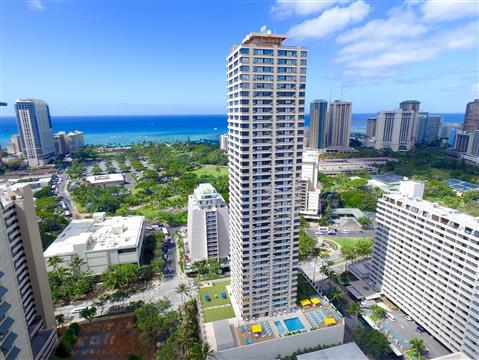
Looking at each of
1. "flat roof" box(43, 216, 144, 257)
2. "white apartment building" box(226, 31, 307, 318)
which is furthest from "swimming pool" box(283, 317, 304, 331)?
"flat roof" box(43, 216, 144, 257)

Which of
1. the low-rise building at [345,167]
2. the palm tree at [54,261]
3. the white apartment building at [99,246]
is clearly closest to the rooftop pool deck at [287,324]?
the white apartment building at [99,246]

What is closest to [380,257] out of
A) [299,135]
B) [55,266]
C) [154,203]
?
[299,135]

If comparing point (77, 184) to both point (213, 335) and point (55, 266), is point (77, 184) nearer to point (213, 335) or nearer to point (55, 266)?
point (55, 266)

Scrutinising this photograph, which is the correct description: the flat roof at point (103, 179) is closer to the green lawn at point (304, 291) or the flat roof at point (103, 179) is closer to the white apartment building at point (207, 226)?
the white apartment building at point (207, 226)

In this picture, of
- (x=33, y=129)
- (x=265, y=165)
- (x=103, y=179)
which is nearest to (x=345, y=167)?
(x=103, y=179)

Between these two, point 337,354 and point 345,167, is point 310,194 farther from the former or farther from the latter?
point 345,167

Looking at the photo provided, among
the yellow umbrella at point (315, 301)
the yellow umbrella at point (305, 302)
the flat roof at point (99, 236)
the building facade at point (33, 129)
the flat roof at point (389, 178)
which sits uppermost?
the building facade at point (33, 129)

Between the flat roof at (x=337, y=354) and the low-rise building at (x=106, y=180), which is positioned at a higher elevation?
the low-rise building at (x=106, y=180)
